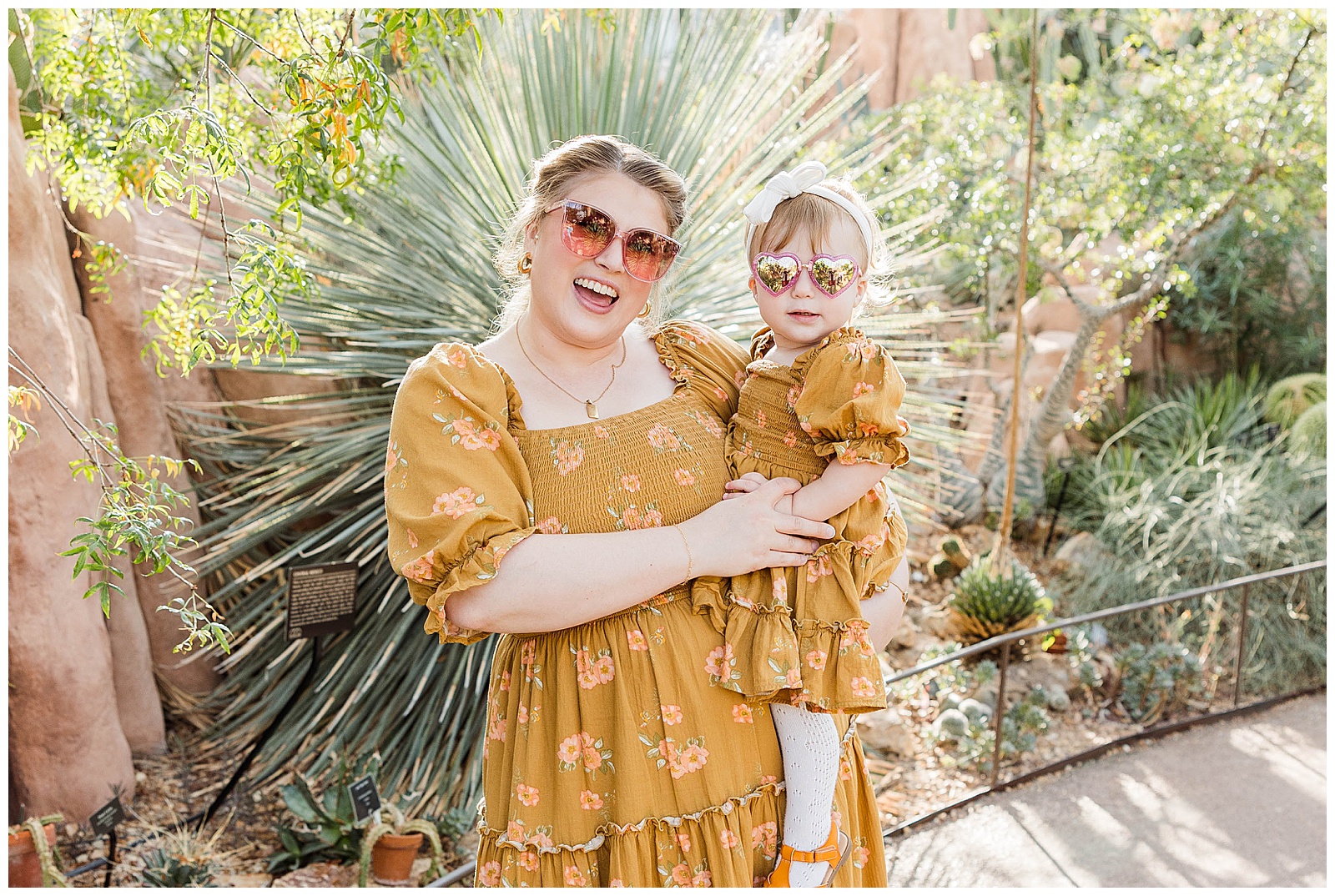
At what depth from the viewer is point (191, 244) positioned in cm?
439

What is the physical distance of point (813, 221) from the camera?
5.59 ft

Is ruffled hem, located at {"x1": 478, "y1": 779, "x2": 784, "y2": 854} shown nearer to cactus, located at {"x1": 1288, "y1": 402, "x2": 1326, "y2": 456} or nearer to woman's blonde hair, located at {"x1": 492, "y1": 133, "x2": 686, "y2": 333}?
woman's blonde hair, located at {"x1": 492, "y1": 133, "x2": 686, "y2": 333}

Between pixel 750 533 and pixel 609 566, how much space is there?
0.25 metres

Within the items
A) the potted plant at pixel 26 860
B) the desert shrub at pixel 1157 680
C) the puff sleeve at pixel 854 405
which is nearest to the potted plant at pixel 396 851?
the potted plant at pixel 26 860

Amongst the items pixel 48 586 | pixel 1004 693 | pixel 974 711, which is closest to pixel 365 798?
pixel 48 586

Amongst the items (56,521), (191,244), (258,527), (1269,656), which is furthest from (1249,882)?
(191,244)

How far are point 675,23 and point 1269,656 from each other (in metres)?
4.88

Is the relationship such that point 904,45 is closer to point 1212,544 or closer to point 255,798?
point 1212,544

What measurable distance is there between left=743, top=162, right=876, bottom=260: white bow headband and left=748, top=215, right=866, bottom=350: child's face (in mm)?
17

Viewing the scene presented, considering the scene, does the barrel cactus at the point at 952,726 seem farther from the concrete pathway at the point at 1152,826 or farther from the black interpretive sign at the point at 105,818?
the black interpretive sign at the point at 105,818

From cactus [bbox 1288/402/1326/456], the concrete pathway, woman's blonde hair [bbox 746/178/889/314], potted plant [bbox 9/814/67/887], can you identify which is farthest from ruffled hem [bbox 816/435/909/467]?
cactus [bbox 1288/402/1326/456]

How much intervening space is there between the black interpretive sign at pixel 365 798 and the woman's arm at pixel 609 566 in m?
2.02

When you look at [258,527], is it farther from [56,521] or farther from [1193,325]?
[1193,325]

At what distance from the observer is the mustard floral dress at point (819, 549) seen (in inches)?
60.4
